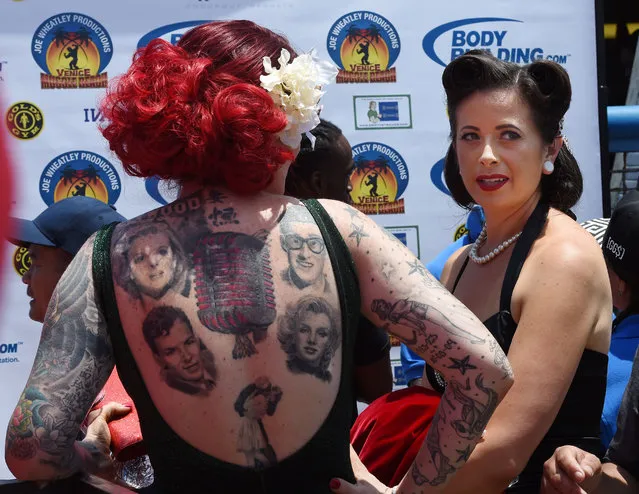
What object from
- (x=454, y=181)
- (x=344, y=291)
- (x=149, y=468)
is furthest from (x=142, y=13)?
(x=344, y=291)

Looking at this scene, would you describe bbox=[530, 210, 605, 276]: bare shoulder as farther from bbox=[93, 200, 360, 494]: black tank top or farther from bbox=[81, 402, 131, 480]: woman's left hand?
bbox=[81, 402, 131, 480]: woman's left hand

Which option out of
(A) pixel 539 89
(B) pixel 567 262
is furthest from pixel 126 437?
(A) pixel 539 89

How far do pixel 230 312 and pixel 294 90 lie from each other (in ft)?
1.55

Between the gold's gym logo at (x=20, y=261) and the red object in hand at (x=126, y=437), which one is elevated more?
the gold's gym logo at (x=20, y=261)

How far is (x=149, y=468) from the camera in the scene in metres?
2.41

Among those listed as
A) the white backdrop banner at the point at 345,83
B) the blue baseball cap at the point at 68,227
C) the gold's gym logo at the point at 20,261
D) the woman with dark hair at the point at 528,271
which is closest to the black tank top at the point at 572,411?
the woman with dark hair at the point at 528,271

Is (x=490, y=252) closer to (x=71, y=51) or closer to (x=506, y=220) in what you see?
(x=506, y=220)

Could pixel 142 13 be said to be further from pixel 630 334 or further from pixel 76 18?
pixel 630 334

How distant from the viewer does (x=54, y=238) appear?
2857mm

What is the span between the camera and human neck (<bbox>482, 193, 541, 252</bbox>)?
253cm

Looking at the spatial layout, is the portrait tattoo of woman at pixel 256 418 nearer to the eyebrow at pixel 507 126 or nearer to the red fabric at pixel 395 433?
the red fabric at pixel 395 433

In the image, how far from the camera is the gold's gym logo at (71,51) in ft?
13.3

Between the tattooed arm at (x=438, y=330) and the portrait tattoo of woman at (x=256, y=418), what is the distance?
26 centimetres

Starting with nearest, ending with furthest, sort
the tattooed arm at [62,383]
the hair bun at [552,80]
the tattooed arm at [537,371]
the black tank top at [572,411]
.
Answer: the tattooed arm at [62,383] < the tattooed arm at [537,371] < the black tank top at [572,411] < the hair bun at [552,80]
